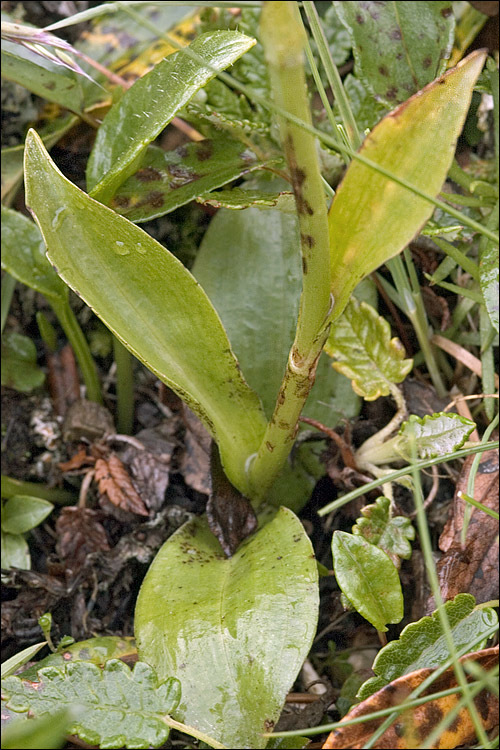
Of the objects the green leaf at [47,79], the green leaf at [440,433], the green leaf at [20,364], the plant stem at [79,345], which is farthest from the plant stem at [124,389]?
the green leaf at [440,433]

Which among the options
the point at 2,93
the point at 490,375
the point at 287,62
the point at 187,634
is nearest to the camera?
the point at 287,62

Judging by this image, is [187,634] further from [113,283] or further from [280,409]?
[113,283]

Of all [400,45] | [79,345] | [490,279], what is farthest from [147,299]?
[400,45]

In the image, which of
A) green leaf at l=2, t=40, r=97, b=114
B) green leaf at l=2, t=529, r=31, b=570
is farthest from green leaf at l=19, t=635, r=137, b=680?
green leaf at l=2, t=40, r=97, b=114

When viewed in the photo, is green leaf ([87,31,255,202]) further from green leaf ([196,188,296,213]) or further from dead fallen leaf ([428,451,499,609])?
dead fallen leaf ([428,451,499,609])

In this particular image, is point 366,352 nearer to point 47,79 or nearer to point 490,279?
→ point 490,279

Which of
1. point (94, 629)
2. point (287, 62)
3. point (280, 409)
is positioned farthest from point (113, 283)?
point (94, 629)

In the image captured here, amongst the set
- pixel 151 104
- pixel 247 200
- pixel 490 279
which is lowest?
pixel 490 279
